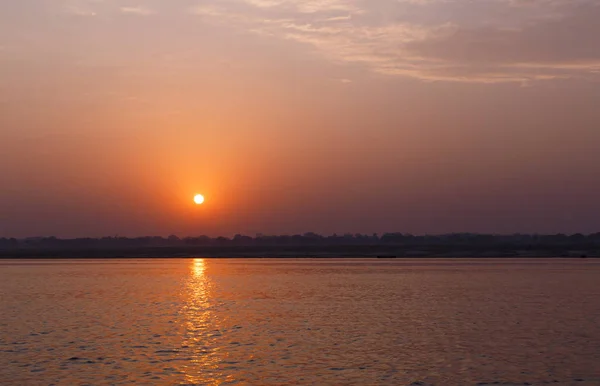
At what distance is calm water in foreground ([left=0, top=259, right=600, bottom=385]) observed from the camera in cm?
2617

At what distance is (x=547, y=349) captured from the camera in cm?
3164

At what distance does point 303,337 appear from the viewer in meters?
35.8

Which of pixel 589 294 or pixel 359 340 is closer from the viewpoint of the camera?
pixel 359 340

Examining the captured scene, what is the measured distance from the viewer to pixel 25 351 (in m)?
31.5

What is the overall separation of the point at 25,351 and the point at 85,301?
1030 inches

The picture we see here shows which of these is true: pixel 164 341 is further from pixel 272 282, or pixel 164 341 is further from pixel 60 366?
pixel 272 282

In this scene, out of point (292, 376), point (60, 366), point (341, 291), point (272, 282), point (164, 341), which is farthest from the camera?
point (272, 282)

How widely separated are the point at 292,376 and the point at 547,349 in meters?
12.4

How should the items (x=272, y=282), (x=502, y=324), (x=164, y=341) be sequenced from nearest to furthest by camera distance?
(x=164, y=341), (x=502, y=324), (x=272, y=282)

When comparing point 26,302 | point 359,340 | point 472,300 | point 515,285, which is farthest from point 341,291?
point 359,340

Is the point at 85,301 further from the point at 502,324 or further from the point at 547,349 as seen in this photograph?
the point at 547,349

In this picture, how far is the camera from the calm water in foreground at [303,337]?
85.9 feet

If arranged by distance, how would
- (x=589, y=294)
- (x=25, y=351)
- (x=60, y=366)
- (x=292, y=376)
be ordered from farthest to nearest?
(x=589, y=294) → (x=25, y=351) → (x=60, y=366) → (x=292, y=376)

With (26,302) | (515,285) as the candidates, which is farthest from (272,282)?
(26,302)
